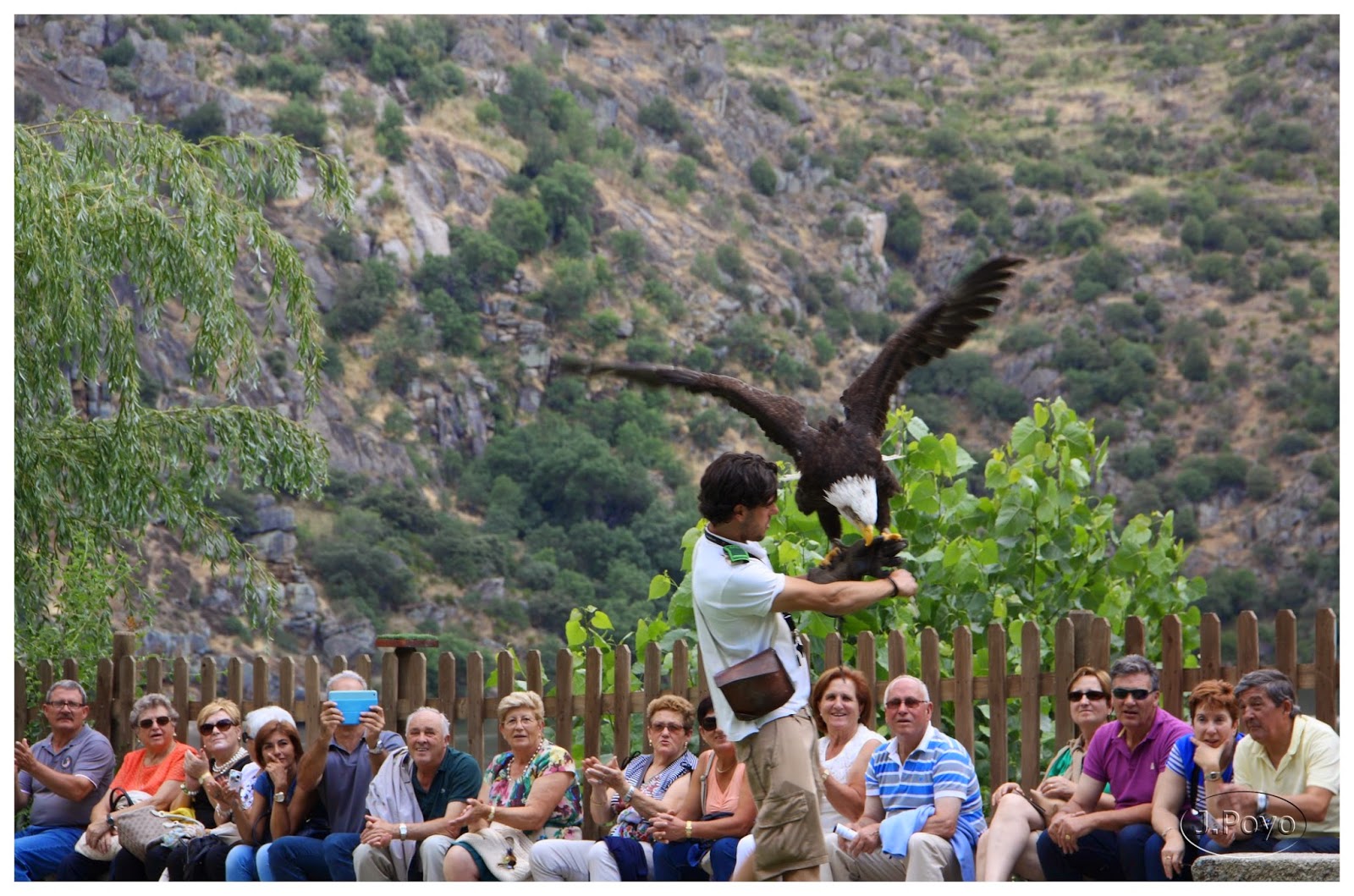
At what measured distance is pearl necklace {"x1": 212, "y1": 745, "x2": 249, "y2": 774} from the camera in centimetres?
632

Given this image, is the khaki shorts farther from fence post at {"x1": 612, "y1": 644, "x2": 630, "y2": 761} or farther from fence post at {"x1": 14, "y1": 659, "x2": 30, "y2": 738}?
fence post at {"x1": 14, "y1": 659, "x2": 30, "y2": 738}

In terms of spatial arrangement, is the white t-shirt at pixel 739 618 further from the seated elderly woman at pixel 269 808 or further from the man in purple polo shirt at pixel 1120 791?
the seated elderly woman at pixel 269 808

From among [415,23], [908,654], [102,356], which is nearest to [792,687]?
[908,654]

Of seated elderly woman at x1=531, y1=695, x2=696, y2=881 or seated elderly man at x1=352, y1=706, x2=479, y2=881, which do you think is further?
seated elderly man at x1=352, y1=706, x2=479, y2=881

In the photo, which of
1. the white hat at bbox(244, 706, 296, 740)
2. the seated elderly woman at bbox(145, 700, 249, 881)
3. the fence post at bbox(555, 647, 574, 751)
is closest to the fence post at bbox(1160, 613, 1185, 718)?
the fence post at bbox(555, 647, 574, 751)

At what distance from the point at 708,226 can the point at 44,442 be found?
66.4 metres

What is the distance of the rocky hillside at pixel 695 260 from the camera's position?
53.1 metres

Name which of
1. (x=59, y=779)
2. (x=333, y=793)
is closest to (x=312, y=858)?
(x=333, y=793)

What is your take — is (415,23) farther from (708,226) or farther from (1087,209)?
(1087,209)

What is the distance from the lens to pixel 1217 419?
209 feet

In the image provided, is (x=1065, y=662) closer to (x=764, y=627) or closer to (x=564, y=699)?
(x=564, y=699)

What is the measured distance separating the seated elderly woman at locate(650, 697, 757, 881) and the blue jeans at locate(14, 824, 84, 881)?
2.75 metres

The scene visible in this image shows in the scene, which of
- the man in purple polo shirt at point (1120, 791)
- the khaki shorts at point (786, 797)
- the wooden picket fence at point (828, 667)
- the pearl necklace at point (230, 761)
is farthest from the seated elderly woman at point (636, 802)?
the khaki shorts at point (786, 797)

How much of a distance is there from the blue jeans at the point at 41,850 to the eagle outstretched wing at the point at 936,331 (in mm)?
3809
